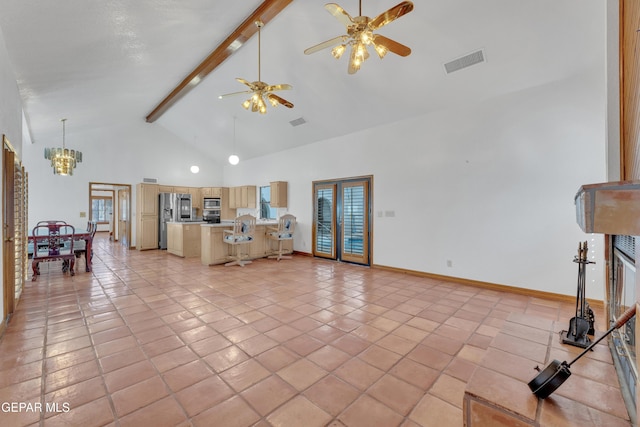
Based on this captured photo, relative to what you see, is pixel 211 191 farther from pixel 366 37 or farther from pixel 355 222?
pixel 366 37

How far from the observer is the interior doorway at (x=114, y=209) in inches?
316

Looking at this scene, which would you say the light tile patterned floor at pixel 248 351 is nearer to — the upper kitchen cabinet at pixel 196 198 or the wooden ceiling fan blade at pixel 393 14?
the wooden ceiling fan blade at pixel 393 14

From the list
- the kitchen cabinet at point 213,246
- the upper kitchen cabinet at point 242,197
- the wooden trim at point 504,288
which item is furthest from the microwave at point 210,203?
the wooden trim at point 504,288

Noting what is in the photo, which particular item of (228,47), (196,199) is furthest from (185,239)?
(228,47)

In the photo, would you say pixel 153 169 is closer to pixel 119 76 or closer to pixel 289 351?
pixel 119 76

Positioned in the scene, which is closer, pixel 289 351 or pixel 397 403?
pixel 397 403

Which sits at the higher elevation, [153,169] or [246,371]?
[153,169]

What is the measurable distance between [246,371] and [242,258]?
4310 millimetres

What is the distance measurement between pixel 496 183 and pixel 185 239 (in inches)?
264

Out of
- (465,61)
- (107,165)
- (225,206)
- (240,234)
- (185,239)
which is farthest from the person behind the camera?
(225,206)

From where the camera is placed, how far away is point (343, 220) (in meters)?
6.13

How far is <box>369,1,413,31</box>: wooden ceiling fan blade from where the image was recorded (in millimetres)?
2146

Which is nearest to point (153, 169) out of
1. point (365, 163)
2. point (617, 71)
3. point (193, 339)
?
point (365, 163)

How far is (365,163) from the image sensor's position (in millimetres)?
5648
